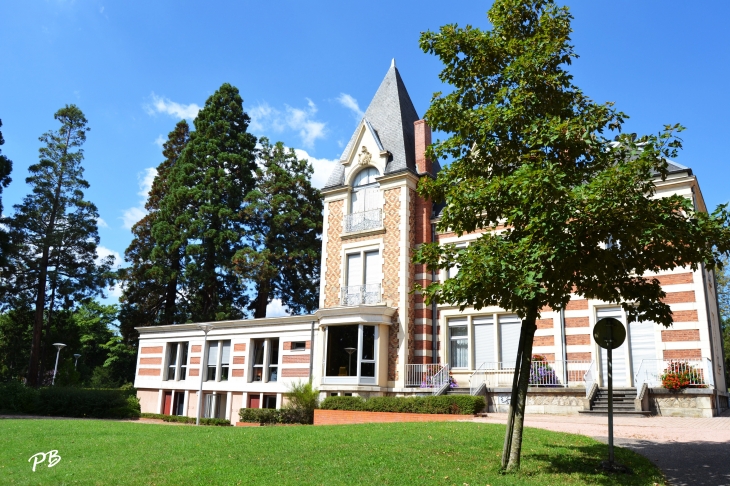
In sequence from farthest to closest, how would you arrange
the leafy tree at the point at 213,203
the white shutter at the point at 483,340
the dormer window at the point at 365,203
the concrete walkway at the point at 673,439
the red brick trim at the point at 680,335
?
the leafy tree at the point at 213,203, the dormer window at the point at 365,203, the white shutter at the point at 483,340, the red brick trim at the point at 680,335, the concrete walkway at the point at 673,439

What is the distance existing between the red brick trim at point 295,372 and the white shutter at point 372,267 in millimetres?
4683

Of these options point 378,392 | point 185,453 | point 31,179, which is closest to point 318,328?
point 378,392

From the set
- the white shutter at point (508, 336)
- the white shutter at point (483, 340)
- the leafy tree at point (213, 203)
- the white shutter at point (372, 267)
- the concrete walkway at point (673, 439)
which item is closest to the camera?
the concrete walkway at point (673, 439)

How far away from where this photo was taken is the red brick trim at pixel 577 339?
67.0ft

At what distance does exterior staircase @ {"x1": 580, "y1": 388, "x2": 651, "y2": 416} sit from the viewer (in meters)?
17.3

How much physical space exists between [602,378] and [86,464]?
16268 millimetres

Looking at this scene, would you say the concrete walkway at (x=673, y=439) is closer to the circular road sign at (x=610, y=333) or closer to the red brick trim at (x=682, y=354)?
the circular road sign at (x=610, y=333)

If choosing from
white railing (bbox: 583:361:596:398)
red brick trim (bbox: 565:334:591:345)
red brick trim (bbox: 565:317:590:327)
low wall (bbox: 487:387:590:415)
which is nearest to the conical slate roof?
red brick trim (bbox: 565:317:590:327)

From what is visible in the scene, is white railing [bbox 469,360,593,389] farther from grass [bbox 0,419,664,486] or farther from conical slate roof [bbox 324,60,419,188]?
conical slate roof [bbox 324,60,419,188]

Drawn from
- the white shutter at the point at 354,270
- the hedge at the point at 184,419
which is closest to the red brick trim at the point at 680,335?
the white shutter at the point at 354,270

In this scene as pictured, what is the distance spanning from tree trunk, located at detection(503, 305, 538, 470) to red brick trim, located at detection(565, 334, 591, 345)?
1261cm

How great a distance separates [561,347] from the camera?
68.1 ft

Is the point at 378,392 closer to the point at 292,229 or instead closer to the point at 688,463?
the point at 688,463

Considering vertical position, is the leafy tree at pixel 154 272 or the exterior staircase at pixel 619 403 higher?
the leafy tree at pixel 154 272
